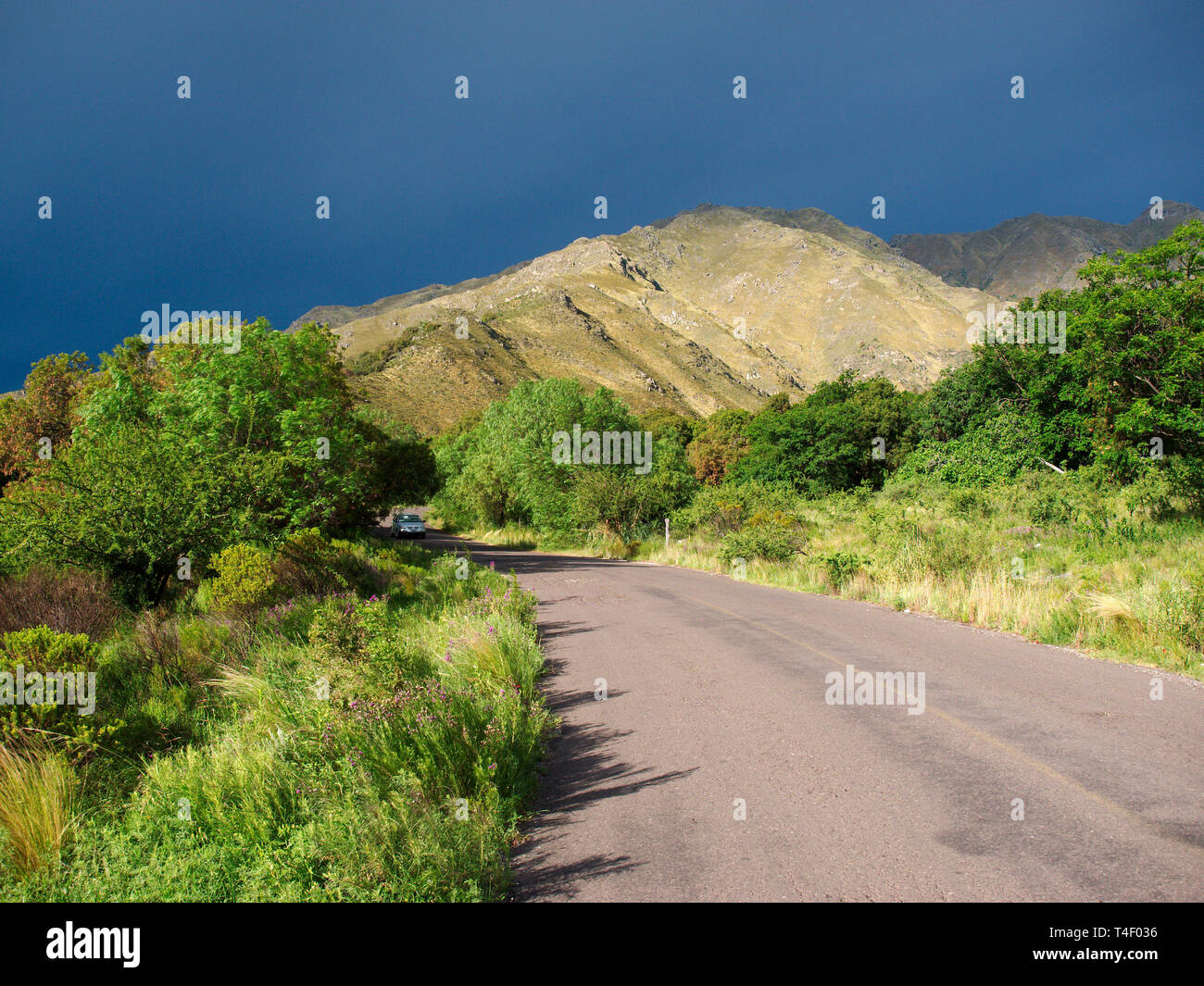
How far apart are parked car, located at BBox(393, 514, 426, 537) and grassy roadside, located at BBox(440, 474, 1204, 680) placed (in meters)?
19.9

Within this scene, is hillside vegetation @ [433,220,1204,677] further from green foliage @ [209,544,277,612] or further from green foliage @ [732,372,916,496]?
green foliage @ [209,544,277,612]

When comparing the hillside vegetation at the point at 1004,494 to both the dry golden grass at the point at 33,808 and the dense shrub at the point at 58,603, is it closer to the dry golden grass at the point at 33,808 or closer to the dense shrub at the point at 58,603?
the dry golden grass at the point at 33,808

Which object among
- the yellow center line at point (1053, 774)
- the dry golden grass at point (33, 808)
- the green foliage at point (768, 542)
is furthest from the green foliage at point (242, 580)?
the green foliage at point (768, 542)

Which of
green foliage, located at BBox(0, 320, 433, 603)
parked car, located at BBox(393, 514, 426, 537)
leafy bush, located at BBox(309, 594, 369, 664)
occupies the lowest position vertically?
parked car, located at BBox(393, 514, 426, 537)

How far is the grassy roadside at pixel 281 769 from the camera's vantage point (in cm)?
369

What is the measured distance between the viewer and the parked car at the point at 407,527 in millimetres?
41938

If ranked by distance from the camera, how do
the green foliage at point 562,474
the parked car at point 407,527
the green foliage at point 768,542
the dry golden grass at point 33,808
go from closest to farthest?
the dry golden grass at point 33,808, the green foliage at point 768,542, the green foliage at point 562,474, the parked car at point 407,527

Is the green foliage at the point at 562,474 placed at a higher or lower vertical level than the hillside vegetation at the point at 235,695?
higher

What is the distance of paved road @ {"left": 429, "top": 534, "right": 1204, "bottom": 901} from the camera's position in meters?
3.55

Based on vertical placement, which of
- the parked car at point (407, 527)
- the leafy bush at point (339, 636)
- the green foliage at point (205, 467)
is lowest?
the parked car at point (407, 527)

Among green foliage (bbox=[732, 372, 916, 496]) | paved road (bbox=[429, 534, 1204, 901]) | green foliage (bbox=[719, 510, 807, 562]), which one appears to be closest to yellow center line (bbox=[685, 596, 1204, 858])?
paved road (bbox=[429, 534, 1204, 901])

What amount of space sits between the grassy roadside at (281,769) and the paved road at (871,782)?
1.87ft

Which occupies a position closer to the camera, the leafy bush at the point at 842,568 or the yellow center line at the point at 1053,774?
the yellow center line at the point at 1053,774

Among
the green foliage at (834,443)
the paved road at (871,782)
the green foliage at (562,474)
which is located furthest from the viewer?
the green foliage at (834,443)
